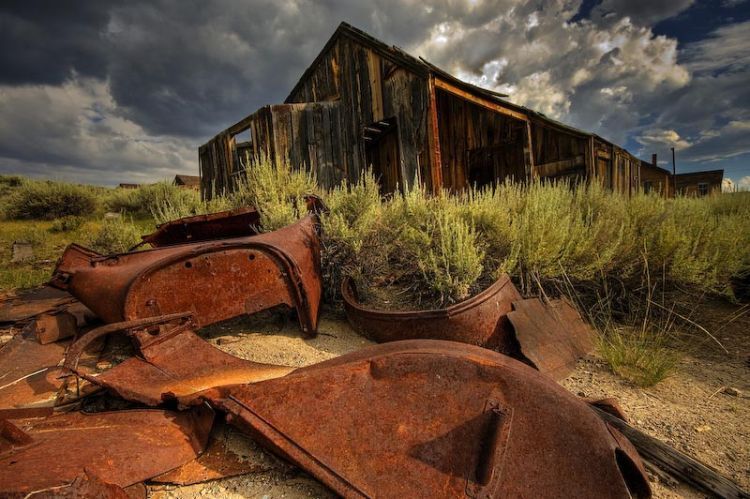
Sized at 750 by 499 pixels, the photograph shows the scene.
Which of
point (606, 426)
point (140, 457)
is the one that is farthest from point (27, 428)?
point (606, 426)

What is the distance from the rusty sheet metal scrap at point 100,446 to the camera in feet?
3.68

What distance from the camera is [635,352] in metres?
2.48

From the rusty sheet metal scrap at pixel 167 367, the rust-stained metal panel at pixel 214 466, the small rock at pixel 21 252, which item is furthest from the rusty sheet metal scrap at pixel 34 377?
the small rock at pixel 21 252

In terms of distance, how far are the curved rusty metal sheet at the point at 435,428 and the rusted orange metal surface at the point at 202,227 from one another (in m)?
2.15

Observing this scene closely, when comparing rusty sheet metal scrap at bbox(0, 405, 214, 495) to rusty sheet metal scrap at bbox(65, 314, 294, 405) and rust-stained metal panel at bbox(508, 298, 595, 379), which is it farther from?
rust-stained metal panel at bbox(508, 298, 595, 379)

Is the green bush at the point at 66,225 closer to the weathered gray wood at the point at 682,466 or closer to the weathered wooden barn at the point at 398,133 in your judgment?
the weathered wooden barn at the point at 398,133

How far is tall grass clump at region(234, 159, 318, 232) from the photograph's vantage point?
386 centimetres

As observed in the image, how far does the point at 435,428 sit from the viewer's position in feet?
4.36

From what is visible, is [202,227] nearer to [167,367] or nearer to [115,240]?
[167,367]

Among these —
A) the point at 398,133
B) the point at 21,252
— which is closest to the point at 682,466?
the point at 398,133

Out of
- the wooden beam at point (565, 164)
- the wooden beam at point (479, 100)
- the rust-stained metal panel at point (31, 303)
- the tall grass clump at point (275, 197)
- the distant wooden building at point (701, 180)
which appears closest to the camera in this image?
the rust-stained metal panel at point (31, 303)

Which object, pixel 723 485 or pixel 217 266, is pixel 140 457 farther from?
pixel 723 485

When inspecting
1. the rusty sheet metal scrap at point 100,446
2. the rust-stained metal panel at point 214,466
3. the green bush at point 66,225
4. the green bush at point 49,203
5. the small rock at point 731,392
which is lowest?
the small rock at point 731,392

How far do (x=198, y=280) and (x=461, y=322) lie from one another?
5.84 feet
